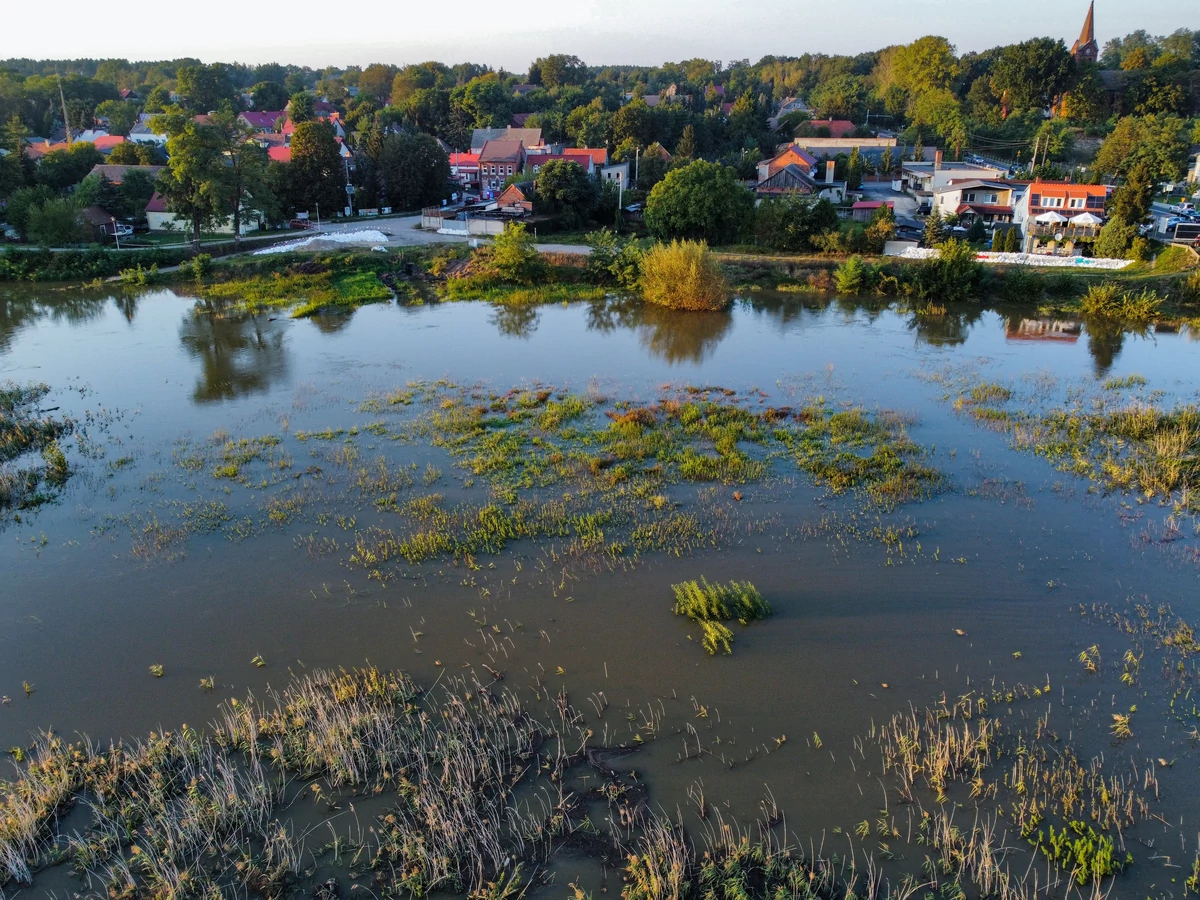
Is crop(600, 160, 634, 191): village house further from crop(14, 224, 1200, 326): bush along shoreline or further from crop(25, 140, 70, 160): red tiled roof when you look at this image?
crop(25, 140, 70, 160): red tiled roof

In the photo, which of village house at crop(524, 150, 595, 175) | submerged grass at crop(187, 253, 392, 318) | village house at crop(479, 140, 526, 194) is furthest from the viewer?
village house at crop(479, 140, 526, 194)

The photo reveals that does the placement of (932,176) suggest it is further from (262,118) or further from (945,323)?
(262,118)

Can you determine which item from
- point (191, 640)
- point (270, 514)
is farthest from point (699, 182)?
point (191, 640)

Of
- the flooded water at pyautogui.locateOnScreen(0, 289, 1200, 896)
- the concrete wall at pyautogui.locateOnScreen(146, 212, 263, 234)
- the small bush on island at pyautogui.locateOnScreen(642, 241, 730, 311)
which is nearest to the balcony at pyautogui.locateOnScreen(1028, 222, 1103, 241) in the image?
the small bush on island at pyautogui.locateOnScreen(642, 241, 730, 311)

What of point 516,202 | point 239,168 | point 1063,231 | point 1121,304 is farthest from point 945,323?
point 239,168

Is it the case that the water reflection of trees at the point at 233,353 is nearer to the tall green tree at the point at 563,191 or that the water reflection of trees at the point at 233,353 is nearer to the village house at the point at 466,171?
the tall green tree at the point at 563,191

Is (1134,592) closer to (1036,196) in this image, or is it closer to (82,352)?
(82,352)
